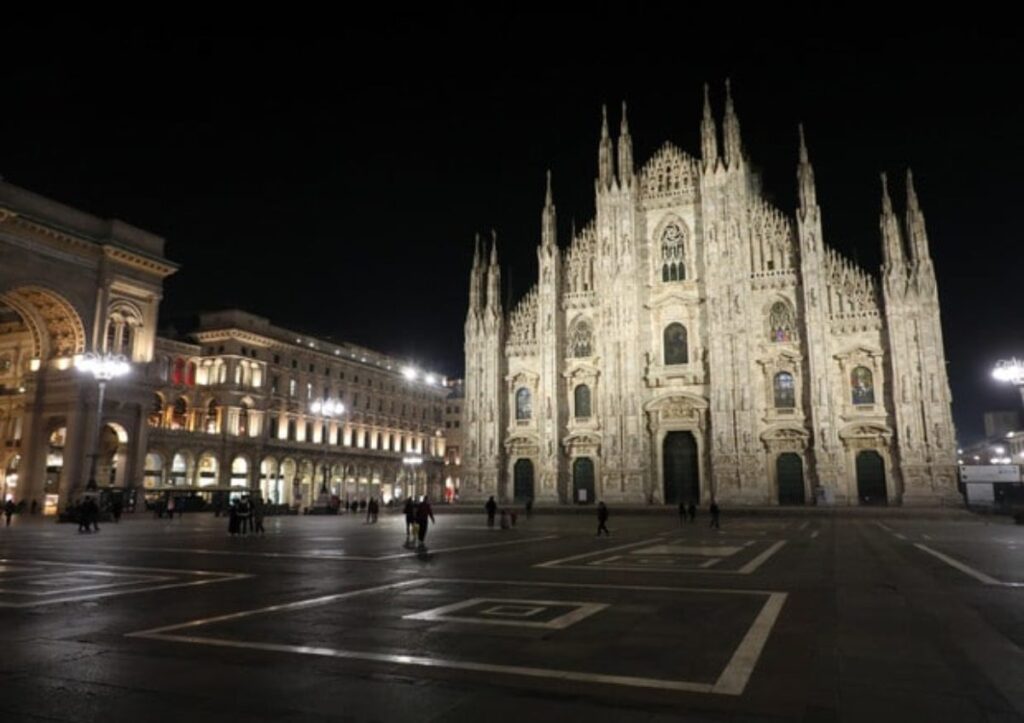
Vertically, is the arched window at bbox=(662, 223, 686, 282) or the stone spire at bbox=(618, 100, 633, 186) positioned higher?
the stone spire at bbox=(618, 100, 633, 186)

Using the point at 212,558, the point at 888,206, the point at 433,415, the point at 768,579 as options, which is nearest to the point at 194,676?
the point at 768,579

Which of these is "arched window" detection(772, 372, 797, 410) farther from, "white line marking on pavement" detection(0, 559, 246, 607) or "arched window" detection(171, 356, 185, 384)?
"arched window" detection(171, 356, 185, 384)

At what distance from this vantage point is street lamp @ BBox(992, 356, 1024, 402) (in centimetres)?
2725

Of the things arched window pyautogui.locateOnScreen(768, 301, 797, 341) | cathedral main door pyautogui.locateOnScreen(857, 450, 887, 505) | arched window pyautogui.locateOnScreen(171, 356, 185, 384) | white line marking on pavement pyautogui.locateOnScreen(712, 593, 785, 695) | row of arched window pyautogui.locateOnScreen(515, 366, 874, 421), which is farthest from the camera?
arched window pyautogui.locateOnScreen(171, 356, 185, 384)

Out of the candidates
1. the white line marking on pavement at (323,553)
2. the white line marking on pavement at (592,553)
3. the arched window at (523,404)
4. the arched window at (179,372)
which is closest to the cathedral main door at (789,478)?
the arched window at (523,404)

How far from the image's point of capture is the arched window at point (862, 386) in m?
45.2

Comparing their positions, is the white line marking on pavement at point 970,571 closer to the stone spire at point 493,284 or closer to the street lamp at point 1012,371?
the street lamp at point 1012,371

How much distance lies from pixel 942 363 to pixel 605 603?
41.1m

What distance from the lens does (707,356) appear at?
4875 centimetres

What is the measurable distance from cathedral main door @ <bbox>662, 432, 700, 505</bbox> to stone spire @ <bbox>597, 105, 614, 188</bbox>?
18.4 m

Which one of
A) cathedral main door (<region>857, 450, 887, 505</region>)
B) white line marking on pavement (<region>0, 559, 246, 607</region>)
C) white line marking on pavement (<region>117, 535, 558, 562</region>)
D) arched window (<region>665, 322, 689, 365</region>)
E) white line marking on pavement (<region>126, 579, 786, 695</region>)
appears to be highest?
arched window (<region>665, 322, 689, 365</region>)

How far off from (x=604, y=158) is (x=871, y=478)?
27722 millimetres

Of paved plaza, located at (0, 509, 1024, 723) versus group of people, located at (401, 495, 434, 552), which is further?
group of people, located at (401, 495, 434, 552)

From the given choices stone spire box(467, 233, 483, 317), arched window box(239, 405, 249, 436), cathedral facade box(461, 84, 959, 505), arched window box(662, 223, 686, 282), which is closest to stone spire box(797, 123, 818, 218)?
cathedral facade box(461, 84, 959, 505)
